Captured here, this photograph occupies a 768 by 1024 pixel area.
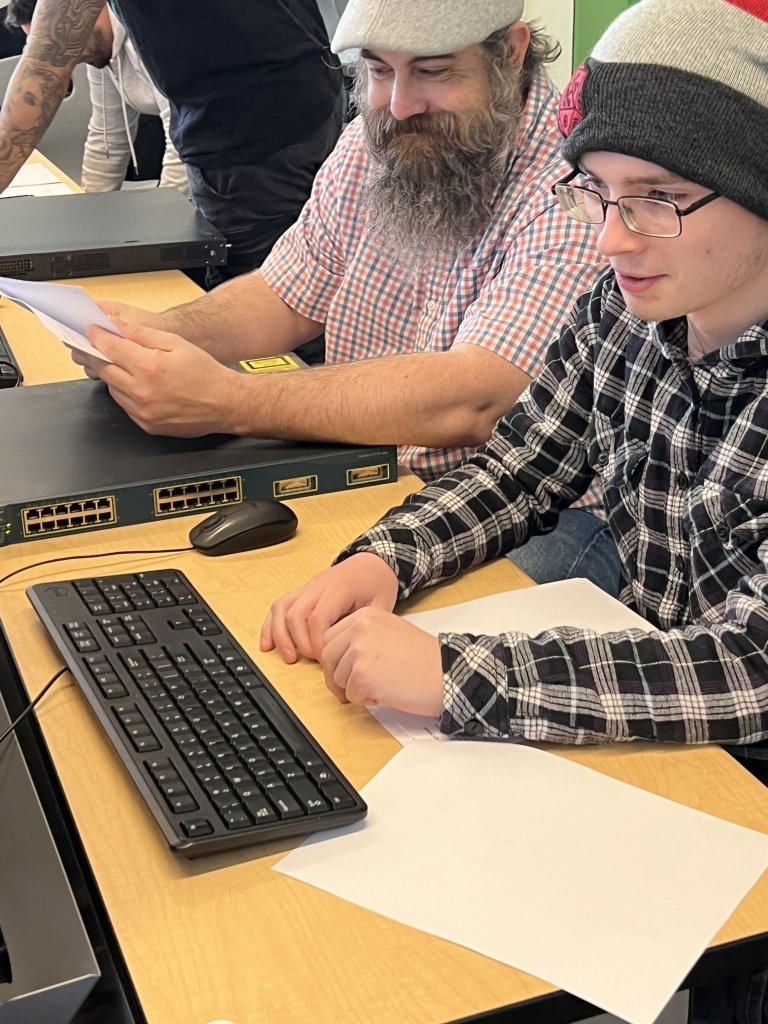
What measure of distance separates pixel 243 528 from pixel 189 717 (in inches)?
14.1

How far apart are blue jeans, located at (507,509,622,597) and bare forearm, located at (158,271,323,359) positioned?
0.58 meters

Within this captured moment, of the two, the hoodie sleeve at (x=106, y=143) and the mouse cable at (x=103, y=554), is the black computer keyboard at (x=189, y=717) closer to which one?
the mouse cable at (x=103, y=554)

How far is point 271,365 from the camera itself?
172 centimetres

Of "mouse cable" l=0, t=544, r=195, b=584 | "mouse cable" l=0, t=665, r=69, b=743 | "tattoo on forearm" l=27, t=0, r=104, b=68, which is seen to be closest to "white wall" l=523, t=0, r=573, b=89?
"tattoo on forearm" l=27, t=0, r=104, b=68

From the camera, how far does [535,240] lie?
164 centimetres

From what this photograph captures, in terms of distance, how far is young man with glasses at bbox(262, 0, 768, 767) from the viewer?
3.37 feet

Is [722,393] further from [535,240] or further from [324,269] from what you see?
[324,269]

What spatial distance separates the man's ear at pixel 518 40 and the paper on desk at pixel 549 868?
1.09m

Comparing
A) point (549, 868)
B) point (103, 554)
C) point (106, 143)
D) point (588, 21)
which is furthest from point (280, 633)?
point (588, 21)

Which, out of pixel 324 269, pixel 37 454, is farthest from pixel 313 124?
pixel 37 454

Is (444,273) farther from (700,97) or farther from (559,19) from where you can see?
(559,19)

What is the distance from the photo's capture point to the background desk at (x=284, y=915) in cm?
77

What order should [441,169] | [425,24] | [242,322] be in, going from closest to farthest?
[425,24], [441,169], [242,322]

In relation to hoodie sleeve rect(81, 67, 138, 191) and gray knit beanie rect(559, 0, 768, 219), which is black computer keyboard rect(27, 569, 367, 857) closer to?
gray knit beanie rect(559, 0, 768, 219)
